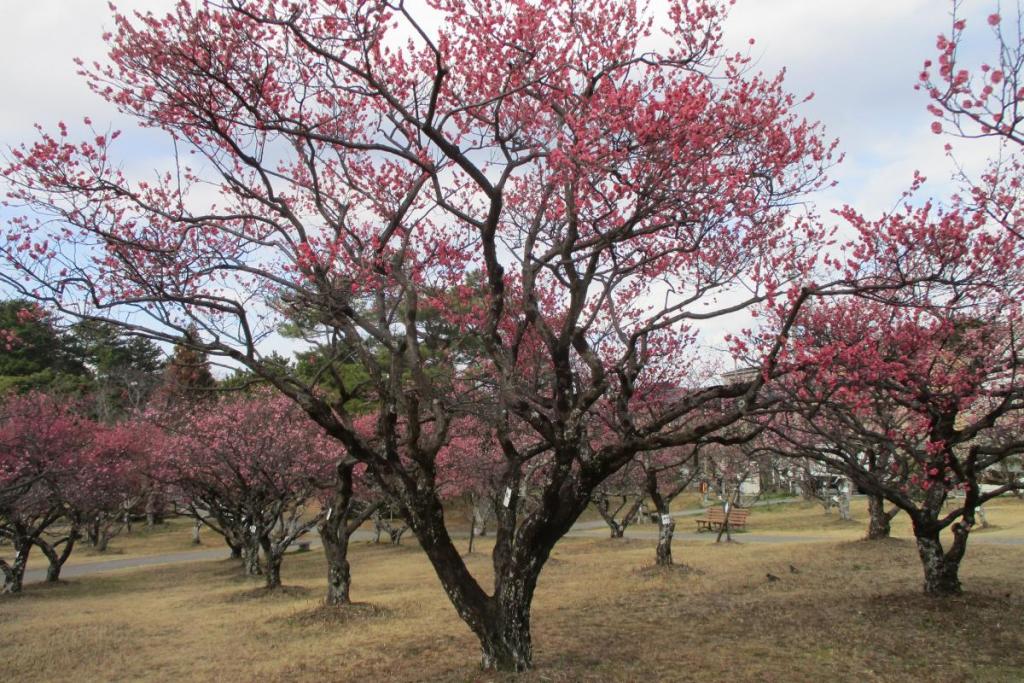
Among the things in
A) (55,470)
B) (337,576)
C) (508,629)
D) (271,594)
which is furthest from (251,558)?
(508,629)

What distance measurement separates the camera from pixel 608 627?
9.84m

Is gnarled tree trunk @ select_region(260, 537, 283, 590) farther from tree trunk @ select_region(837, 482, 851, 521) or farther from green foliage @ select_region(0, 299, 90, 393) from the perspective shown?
tree trunk @ select_region(837, 482, 851, 521)

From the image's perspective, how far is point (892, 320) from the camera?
31.2 feet

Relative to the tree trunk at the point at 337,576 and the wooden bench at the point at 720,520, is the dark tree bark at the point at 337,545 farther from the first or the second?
the wooden bench at the point at 720,520

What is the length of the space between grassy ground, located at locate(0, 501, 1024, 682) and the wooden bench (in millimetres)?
7803

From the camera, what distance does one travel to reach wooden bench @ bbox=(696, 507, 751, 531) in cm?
2525

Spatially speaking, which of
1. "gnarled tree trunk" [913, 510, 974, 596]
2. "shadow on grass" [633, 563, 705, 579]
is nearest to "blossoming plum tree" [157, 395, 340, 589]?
"shadow on grass" [633, 563, 705, 579]

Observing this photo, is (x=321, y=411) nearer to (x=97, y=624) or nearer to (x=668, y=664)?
(x=668, y=664)

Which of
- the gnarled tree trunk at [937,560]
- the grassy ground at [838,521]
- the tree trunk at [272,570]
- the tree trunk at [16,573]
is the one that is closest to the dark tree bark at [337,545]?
the tree trunk at [272,570]

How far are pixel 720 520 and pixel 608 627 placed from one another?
19.3 meters

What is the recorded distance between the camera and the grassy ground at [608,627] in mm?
7438

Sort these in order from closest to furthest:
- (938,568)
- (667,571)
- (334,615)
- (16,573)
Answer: (938,568) → (334,615) → (667,571) → (16,573)

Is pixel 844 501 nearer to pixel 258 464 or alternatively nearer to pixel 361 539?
pixel 361 539

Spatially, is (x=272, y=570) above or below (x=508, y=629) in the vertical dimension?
below
